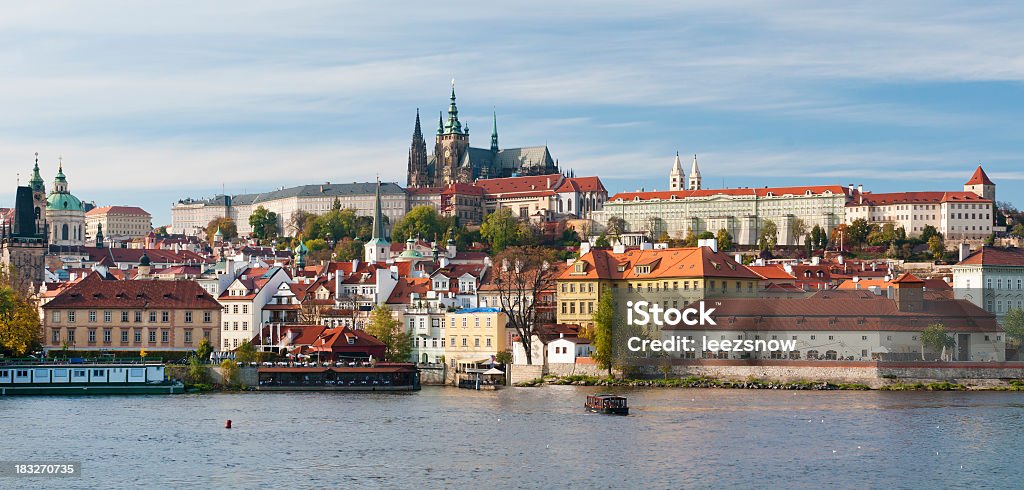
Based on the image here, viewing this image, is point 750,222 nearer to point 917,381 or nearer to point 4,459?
point 917,381

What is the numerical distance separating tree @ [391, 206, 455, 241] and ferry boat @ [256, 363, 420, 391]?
111 meters

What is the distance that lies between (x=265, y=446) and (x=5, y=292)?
1370 inches

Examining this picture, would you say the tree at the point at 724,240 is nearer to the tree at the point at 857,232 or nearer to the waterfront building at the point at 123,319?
the tree at the point at 857,232

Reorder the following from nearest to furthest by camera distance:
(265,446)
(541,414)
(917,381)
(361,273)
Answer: (265,446) → (541,414) → (917,381) → (361,273)

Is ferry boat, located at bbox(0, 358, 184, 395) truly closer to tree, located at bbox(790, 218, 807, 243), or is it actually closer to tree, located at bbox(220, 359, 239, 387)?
tree, located at bbox(220, 359, 239, 387)

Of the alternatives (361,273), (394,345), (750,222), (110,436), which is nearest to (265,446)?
(110,436)

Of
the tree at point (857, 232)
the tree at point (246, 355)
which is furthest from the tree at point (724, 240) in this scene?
the tree at point (246, 355)

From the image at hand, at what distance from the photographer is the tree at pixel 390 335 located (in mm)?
81062

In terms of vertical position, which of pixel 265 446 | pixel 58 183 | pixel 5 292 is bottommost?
pixel 265 446

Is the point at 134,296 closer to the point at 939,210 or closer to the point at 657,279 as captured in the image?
the point at 657,279

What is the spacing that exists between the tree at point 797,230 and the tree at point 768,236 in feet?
6.42

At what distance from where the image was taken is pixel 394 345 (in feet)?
269

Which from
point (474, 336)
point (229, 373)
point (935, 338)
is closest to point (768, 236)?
point (474, 336)

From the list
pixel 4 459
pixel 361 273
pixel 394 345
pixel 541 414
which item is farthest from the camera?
pixel 361 273
